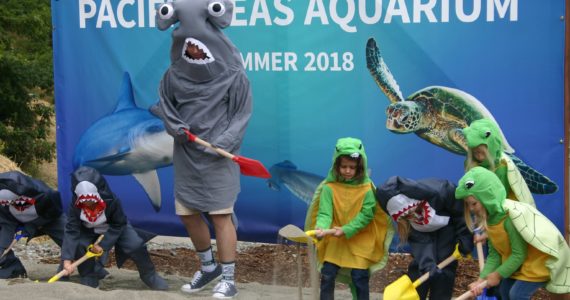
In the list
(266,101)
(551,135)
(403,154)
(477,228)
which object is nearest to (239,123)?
(266,101)

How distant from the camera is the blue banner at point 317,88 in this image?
527 cm

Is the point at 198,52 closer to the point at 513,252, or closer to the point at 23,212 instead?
the point at 23,212

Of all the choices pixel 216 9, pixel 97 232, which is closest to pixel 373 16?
pixel 216 9

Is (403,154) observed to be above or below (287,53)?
below

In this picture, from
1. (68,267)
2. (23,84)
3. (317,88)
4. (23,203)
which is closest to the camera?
(68,267)

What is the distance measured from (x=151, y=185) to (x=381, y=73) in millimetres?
1734

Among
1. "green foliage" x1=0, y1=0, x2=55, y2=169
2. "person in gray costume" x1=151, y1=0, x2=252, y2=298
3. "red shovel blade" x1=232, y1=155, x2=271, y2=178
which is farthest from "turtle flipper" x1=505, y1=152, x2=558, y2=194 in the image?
"green foliage" x1=0, y1=0, x2=55, y2=169

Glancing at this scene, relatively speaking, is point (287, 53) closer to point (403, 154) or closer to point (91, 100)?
point (403, 154)

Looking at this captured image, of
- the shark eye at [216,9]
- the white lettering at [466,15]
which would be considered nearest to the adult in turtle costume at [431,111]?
the white lettering at [466,15]

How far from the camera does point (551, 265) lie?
4.06 meters

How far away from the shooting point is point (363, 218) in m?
4.70

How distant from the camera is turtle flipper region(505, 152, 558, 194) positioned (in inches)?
207

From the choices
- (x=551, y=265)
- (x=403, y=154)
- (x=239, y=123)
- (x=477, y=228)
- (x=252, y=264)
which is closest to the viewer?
(x=551, y=265)

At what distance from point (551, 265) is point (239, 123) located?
6.21ft
